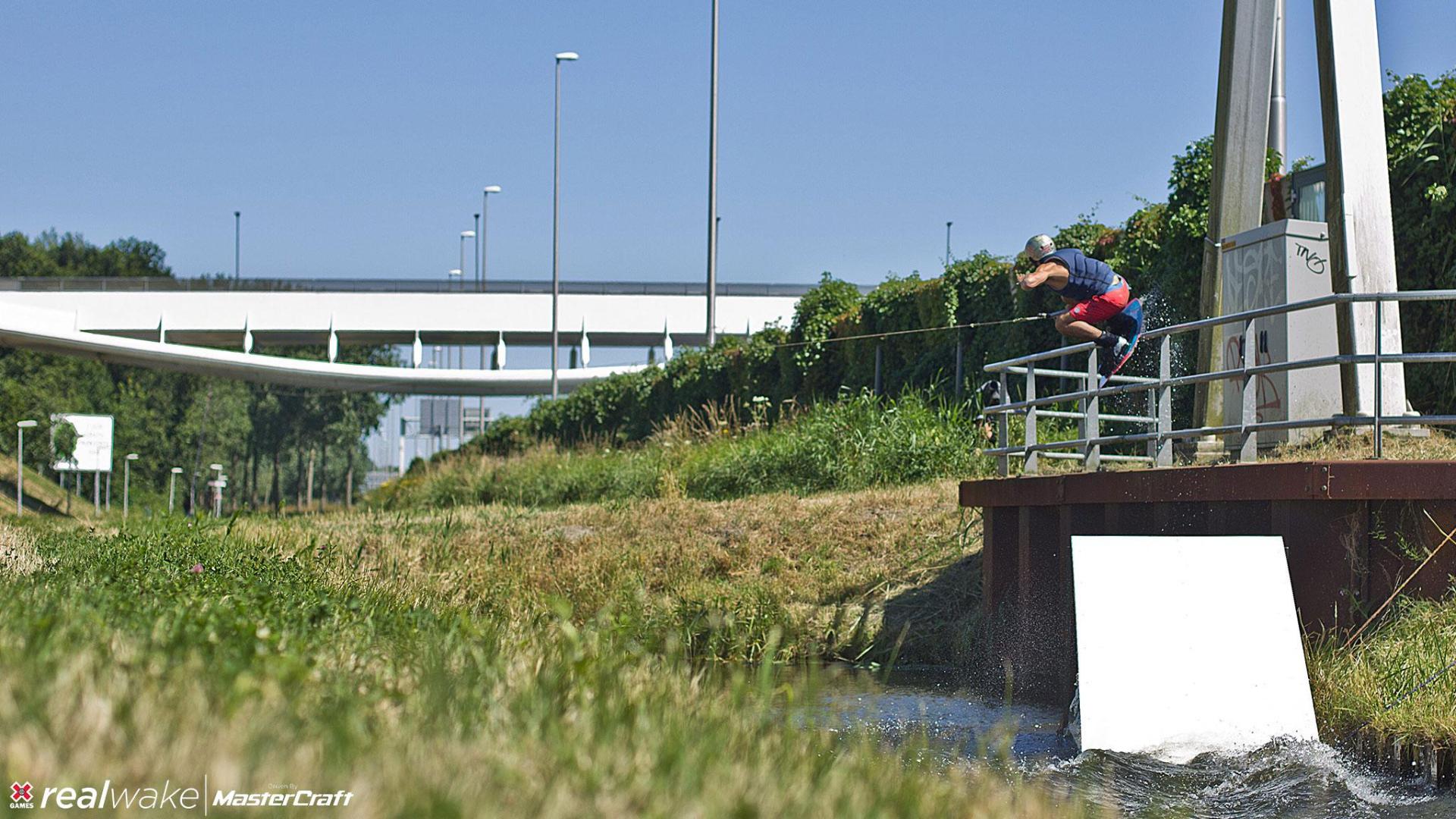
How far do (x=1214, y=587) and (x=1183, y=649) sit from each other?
46 centimetres

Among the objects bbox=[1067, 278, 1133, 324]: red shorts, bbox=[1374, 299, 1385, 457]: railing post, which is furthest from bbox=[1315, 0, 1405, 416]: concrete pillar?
bbox=[1374, 299, 1385, 457]: railing post

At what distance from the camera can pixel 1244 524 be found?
29.8 feet

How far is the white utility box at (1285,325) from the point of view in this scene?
11.3 meters

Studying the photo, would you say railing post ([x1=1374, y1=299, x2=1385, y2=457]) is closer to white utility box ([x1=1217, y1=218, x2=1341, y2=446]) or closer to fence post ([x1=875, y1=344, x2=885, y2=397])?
white utility box ([x1=1217, y1=218, x2=1341, y2=446])

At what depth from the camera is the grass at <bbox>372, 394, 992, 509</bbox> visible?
18.8 metres

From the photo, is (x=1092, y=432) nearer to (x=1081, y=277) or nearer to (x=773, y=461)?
(x=1081, y=277)

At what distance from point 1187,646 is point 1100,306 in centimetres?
501

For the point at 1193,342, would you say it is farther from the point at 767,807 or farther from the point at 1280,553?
the point at 767,807

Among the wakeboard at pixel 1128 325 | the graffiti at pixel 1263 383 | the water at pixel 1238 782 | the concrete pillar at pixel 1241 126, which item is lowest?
the water at pixel 1238 782

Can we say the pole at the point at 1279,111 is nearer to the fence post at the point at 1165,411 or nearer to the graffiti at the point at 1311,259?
the graffiti at the point at 1311,259

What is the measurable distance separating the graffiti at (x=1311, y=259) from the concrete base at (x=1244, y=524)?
283cm

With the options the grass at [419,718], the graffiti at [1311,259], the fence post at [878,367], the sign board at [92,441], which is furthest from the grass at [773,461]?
the sign board at [92,441]

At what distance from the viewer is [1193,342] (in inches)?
648

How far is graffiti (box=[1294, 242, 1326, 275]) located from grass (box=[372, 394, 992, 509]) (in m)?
6.48
